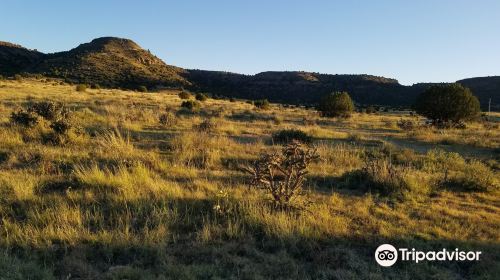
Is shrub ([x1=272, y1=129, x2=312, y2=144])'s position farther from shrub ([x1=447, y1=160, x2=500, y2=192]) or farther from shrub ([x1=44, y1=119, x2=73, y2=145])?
shrub ([x1=44, y1=119, x2=73, y2=145])

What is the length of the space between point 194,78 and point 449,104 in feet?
237

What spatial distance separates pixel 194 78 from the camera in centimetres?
9294

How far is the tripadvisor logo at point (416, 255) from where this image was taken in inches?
194

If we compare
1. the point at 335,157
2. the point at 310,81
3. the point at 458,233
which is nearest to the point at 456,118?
the point at 335,157

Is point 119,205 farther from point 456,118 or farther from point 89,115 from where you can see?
point 456,118

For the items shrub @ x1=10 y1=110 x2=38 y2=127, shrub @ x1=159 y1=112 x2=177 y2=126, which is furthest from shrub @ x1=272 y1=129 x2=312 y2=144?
shrub @ x1=10 y1=110 x2=38 y2=127

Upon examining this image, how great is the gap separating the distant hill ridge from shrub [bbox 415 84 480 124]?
45.3 m

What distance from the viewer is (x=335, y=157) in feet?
35.8

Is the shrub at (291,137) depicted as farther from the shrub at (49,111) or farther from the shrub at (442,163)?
the shrub at (49,111)

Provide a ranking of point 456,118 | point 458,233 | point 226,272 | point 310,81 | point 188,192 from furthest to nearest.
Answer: point 310,81, point 456,118, point 188,192, point 458,233, point 226,272

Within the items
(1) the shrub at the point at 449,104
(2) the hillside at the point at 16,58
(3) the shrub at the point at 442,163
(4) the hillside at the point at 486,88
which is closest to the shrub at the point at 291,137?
(3) the shrub at the point at 442,163

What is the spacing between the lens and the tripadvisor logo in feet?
16.2

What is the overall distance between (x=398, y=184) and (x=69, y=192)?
5771mm

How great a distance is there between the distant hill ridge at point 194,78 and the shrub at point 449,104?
45253mm
